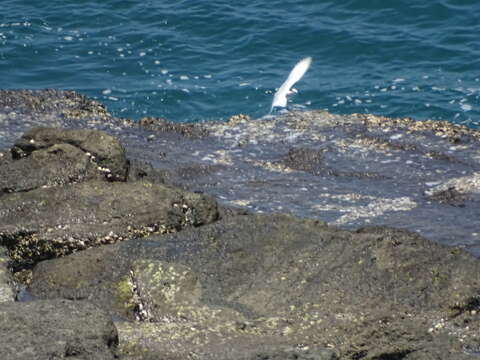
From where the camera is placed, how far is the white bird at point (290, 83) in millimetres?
13438

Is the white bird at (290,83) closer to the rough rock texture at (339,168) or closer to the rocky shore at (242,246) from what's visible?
the rough rock texture at (339,168)

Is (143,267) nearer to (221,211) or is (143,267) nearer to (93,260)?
(93,260)

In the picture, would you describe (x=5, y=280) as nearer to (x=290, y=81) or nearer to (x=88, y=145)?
(x=88, y=145)

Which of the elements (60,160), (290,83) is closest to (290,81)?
(290,83)

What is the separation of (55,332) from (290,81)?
940 cm

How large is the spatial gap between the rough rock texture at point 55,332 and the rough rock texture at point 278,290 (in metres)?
0.34

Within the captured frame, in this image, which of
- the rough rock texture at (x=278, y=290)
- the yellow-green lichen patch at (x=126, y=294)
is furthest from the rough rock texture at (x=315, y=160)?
the yellow-green lichen patch at (x=126, y=294)

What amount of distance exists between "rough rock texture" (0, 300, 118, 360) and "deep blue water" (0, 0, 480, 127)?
8518mm

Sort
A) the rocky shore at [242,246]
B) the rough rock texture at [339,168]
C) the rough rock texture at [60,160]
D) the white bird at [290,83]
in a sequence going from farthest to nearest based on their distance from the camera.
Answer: the white bird at [290,83] → the rough rock texture at [339,168] → the rough rock texture at [60,160] → the rocky shore at [242,246]

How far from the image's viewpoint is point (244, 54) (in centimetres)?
1603

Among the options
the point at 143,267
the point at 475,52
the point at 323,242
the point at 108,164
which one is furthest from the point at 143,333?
the point at 475,52

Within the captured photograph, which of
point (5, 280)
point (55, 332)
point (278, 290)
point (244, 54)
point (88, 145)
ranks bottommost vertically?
point (244, 54)

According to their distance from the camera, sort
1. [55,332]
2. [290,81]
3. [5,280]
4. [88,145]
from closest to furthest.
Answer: [55,332], [5,280], [88,145], [290,81]

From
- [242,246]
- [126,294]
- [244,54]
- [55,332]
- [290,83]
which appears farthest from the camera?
[244,54]
